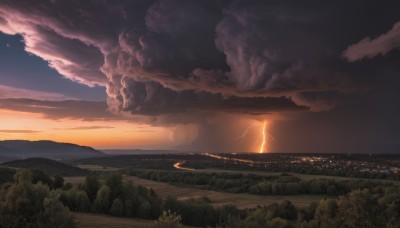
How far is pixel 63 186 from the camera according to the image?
104m

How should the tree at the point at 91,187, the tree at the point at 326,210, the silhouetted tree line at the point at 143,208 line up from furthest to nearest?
the tree at the point at 91,187 < the tree at the point at 326,210 < the silhouetted tree line at the point at 143,208

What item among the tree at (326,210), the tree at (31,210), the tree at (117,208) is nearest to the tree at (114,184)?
the tree at (117,208)

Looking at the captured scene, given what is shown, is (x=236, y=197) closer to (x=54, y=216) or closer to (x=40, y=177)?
(x=40, y=177)

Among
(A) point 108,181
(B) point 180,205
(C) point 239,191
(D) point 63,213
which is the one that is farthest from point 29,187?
(C) point 239,191

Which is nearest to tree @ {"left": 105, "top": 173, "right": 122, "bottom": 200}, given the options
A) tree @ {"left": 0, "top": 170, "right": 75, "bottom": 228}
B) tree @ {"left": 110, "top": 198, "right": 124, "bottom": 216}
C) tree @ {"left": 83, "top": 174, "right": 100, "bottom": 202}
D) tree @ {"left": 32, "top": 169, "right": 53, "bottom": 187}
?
tree @ {"left": 110, "top": 198, "right": 124, "bottom": 216}

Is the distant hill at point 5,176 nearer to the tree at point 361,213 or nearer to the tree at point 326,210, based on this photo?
the tree at point 326,210

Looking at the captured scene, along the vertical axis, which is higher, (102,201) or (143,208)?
(102,201)

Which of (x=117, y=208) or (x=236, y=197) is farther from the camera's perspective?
(x=236, y=197)

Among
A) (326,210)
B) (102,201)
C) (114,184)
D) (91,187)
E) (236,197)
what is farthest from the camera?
(236,197)

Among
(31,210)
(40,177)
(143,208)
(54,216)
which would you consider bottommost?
(143,208)

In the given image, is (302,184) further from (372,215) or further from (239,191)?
(372,215)

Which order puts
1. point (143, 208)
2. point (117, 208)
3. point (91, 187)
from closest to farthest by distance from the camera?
point (117, 208), point (143, 208), point (91, 187)

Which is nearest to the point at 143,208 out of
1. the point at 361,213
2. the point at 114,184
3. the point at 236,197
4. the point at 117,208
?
the point at 117,208

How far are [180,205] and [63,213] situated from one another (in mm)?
45081
